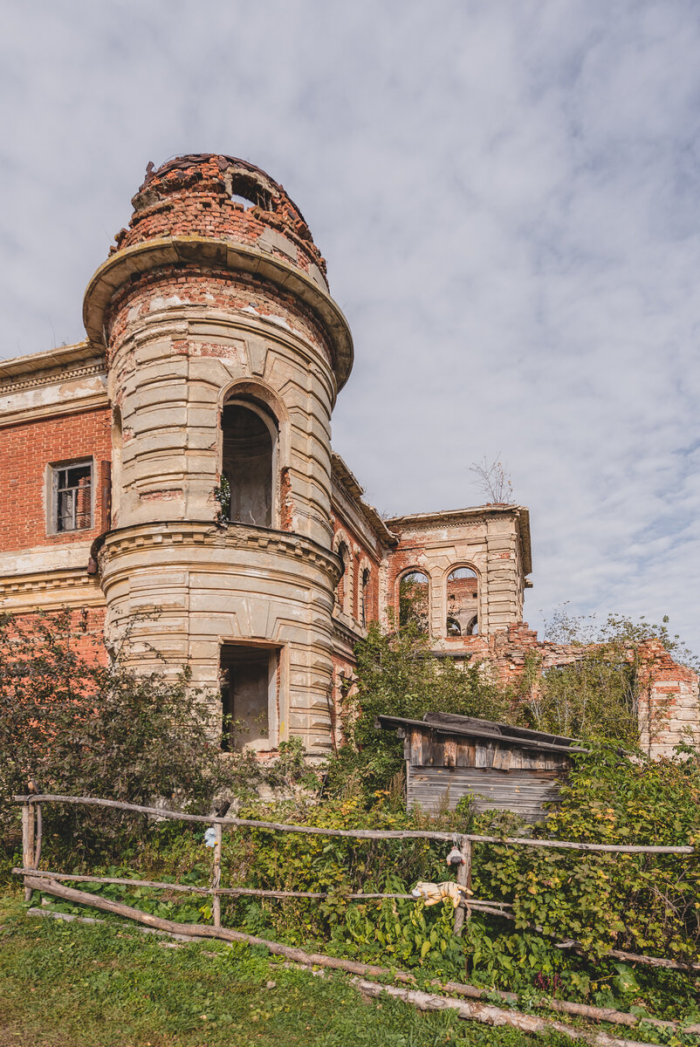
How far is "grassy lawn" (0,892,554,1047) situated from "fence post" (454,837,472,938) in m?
0.81

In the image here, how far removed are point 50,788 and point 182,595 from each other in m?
A: 3.48

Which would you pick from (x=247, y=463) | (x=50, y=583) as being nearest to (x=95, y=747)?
(x=50, y=583)

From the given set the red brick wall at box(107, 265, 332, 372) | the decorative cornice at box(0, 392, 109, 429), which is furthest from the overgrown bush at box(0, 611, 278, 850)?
the decorative cornice at box(0, 392, 109, 429)

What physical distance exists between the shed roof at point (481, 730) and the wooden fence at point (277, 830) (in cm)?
177

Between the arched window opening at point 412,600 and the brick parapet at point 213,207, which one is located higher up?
the brick parapet at point 213,207

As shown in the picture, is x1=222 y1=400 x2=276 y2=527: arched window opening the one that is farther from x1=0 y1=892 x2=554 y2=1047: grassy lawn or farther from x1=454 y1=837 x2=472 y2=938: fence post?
x1=454 y1=837 x2=472 y2=938: fence post

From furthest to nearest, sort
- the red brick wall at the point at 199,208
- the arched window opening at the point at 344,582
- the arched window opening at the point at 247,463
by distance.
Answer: the arched window opening at the point at 344,582 < the arched window opening at the point at 247,463 < the red brick wall at the point at 199,208

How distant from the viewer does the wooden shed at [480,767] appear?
26.9ft

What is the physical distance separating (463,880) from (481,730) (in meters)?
2.74

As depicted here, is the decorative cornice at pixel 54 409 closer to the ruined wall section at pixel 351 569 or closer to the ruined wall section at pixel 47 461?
the ruined wall section at pixel 47 461

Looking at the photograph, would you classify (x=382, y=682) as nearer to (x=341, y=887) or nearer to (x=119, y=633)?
(x=119, y=633)

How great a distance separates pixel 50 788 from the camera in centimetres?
775

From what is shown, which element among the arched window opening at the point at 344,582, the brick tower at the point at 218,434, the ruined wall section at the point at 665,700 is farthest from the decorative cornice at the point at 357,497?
the ruined wall section at the point at 665,700

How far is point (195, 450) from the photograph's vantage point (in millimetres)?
11188
